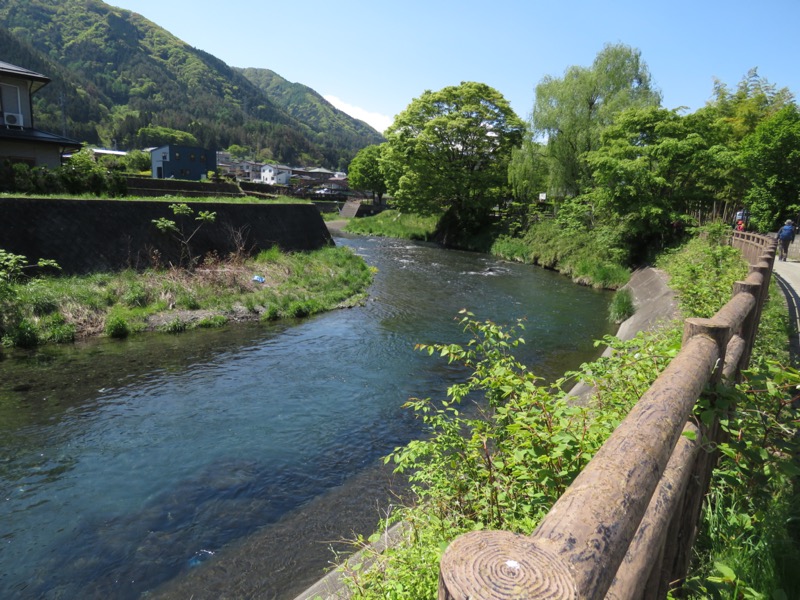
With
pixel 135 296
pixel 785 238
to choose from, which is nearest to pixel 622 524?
pixel 135 296

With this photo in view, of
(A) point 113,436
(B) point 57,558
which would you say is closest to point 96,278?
(A) point 113,436

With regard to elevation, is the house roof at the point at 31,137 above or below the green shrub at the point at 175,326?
above

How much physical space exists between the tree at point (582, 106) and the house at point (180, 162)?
3422cm

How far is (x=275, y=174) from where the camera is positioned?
111688mm

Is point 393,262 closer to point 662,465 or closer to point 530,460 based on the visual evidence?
point 530,460

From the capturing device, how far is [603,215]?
27.9 m

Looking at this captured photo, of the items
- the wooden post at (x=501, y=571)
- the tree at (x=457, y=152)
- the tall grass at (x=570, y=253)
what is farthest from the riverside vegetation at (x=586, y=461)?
the tree at (x=457, y=152)

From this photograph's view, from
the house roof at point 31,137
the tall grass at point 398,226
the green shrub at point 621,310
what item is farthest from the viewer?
the tall grass at point 398,226

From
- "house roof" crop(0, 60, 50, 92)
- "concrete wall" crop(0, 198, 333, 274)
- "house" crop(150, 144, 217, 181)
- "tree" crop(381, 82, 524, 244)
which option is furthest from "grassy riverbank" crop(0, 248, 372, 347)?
"house" crop(150, 144, 217, 181)

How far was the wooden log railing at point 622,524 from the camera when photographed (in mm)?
830

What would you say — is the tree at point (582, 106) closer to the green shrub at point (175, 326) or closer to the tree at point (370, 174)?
the green shrub at point (175, 326)

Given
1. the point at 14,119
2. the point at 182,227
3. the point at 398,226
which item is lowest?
the point at 398,226

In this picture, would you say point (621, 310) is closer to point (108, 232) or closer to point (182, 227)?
point (182, 227)

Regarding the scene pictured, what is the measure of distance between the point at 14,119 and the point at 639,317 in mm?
26565
